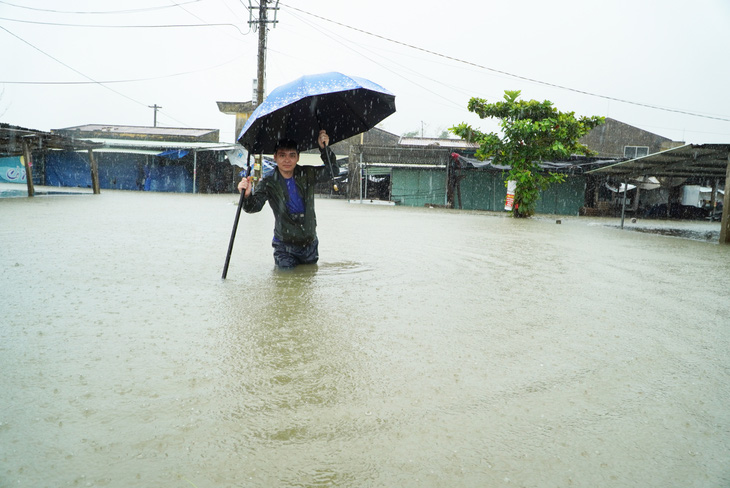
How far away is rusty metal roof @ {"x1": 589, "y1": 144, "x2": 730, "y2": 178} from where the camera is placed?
11852 millimetres

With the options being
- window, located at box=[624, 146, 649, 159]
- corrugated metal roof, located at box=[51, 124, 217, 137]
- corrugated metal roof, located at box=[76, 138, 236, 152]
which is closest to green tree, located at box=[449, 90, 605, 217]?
corrugated metal roof, located at box=[76, 138, 236, 152]

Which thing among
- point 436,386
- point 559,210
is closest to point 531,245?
point 436,386

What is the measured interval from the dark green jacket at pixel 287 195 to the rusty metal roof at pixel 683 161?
34.0 ft

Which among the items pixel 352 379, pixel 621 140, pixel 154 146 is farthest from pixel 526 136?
pixel 154 146

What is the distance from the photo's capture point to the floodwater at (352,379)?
1775mm

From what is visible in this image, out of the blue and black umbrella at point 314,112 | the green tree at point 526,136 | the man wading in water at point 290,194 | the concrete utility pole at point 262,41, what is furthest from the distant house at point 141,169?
the man wading in water at point 290,194

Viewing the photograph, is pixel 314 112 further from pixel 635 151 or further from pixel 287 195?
pixel 635 151

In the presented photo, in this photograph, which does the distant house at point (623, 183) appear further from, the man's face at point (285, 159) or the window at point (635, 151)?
the man's face at point (285, 159)

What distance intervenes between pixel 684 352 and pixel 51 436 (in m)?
3.54

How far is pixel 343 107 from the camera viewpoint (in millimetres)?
5180

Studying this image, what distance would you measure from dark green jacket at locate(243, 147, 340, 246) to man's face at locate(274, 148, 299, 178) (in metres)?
0.08

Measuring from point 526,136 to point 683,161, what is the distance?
488 cm

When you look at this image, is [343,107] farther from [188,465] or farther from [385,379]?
[188,465]

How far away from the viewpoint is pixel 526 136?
17.3 metres
